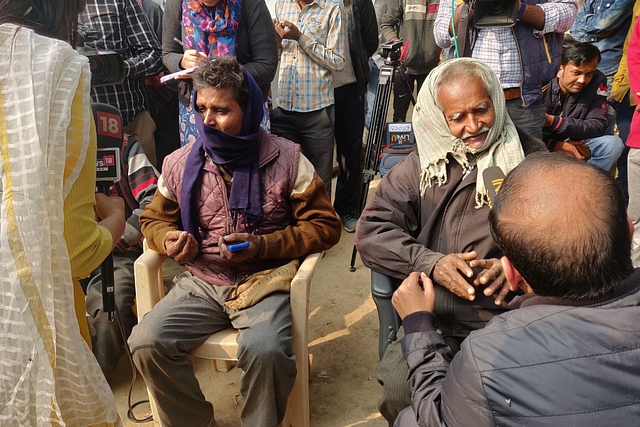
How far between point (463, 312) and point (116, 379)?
1942 mm

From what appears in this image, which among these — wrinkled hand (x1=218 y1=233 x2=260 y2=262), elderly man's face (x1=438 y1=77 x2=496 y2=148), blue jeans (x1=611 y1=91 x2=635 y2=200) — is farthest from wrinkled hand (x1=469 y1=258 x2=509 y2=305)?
blue jeans (x1=611 y1=91 x2=635 y2=200)

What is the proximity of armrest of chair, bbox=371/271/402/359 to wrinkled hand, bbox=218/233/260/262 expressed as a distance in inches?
A: 21.8

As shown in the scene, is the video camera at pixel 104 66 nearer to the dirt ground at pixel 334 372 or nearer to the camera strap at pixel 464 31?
the dirt ground at pixel 334 372

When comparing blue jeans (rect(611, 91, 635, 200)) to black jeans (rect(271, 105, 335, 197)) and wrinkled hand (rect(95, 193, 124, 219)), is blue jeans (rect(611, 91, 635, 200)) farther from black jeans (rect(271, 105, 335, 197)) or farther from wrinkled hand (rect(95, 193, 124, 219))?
wrinkled hand (rect(95, 193, 124, 219))

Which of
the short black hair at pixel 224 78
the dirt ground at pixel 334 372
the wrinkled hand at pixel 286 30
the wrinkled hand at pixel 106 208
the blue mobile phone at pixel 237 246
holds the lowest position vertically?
the dirt ground at pixel 334 372

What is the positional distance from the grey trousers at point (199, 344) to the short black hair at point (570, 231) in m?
1.23

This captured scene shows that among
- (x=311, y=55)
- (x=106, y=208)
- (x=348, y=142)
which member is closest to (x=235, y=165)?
(x=106, y=208)

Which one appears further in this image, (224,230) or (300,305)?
(224,230)

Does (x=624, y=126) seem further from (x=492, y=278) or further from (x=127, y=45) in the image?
(x=127, y=45)

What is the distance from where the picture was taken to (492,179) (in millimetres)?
2129

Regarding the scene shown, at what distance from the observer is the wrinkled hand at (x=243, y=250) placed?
7.60 feet

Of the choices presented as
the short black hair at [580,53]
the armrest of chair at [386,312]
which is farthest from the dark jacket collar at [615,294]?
the short black hair at [580,53]

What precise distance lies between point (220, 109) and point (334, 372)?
153 centimetres

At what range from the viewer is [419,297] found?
5.99 feet
